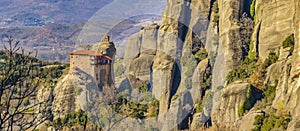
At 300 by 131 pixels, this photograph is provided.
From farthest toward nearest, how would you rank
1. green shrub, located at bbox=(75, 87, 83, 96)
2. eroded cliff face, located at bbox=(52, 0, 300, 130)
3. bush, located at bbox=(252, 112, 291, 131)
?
green shrub, located at bbox=(75, 87, 83, 96), eroded cliff face, located at bbox=(52, 0, 300, 130), bush, located at bbox=(252, 112, 291, 131)

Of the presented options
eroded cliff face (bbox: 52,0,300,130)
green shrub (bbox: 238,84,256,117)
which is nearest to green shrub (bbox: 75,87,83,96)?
eroded cliff face (bbox: 52,0,300,130)

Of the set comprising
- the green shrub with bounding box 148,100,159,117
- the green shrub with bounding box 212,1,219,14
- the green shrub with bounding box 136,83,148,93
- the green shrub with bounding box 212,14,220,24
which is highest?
the green shrub with bounding box 212,1,219,14

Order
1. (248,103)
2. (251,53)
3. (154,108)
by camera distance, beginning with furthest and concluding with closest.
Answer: (154,108) < (251,53) < (248,103)

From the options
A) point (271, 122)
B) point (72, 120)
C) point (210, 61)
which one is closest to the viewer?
point (271, 122)

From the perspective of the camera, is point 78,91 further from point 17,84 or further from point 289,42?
point 17,84

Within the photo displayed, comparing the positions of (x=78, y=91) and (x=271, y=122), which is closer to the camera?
(x=271, y=122)

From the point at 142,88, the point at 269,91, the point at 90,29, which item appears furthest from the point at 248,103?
the point at 90,29

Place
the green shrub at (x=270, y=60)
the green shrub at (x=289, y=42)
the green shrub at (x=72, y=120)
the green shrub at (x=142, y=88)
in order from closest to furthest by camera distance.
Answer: the green shrub at (x=289, y=42)
the green shrub at (x=270, y=60)
the green shrub at (x=72, y=120)
the green shrub at (x=142, y=88)

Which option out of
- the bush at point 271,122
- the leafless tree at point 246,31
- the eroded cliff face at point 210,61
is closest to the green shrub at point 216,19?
the eroded cliff face at point 210,61

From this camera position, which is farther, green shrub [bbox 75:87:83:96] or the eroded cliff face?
green shrub [bbox 75:87:83:96]

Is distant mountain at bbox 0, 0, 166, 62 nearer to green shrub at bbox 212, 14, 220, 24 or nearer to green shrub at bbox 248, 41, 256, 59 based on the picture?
green shrub at bbox 212, 14, 220, 24

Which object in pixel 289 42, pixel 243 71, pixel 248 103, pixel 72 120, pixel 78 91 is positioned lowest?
pixel 72 120

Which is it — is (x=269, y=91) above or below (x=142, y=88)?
above

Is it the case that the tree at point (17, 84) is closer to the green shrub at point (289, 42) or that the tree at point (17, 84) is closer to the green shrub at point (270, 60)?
the green shrub at point (289, 42)
